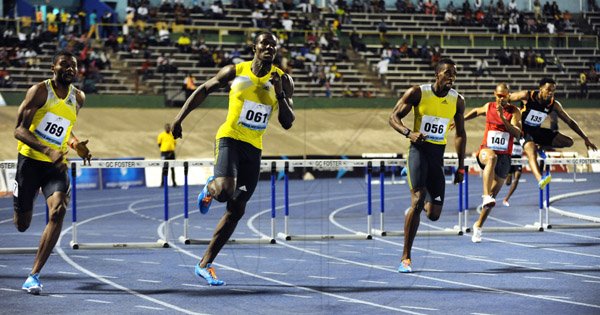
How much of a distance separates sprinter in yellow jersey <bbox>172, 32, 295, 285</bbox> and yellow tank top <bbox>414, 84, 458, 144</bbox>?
174cm

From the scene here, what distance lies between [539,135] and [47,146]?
7.81 metres

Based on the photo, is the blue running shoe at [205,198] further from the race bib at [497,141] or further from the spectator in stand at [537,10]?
the spectator in stand at [537,10]

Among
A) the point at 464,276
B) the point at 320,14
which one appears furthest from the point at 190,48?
the point at 464,276

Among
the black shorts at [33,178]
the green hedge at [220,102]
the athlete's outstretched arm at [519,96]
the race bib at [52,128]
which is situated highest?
the race bib at [52,128]

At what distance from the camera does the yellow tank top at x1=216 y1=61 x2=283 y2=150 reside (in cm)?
803

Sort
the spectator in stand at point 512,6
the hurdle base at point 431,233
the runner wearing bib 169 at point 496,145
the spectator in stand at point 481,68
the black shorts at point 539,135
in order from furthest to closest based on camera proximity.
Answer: the spectator in stand at point 512,6, the spectator in stand at point 481,68, the black shorts at point 539,135, the hurdle base at point 431,233, the runner wearing bib 169 at point 496,145

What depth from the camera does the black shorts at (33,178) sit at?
7965 mm

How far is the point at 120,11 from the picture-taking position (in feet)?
119

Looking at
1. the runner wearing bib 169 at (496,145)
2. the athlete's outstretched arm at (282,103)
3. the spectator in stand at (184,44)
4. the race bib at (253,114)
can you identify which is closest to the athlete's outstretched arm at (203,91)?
the race bib at (253,114)

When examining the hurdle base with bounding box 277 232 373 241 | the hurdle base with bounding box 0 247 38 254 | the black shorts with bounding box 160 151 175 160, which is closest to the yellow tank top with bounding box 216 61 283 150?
the hurdle base with bounding box 0 247 38 254

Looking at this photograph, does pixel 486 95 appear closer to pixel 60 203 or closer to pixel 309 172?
pixel 309 172

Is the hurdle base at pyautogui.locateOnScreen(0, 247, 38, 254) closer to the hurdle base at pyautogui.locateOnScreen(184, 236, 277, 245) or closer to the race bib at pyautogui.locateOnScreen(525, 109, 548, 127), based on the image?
the hurdle base at pyautogui.locateOnScreen(184, 236, 277, 245)

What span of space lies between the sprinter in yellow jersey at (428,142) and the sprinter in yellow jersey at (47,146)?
9.86ft

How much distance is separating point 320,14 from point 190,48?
6.64 m
